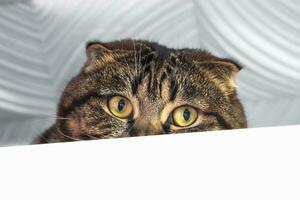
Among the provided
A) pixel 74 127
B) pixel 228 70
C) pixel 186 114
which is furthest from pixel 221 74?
pixel 74 127

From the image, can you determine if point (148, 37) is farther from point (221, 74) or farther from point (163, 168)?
point (163, 168)

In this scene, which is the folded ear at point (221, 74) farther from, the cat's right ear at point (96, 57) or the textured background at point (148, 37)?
the cat's right ear at point (96, 57)

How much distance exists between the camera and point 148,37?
→ 104 centimetres

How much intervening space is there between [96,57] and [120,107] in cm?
16

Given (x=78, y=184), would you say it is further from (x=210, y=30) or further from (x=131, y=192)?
(x=210, y=30)

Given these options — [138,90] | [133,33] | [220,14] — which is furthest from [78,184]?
[220,14]

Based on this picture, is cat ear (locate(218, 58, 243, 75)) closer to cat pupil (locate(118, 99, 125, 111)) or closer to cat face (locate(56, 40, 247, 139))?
cat face (locate(56, 40, 247, 139))

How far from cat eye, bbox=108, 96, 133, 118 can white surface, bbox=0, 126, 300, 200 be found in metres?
0.23

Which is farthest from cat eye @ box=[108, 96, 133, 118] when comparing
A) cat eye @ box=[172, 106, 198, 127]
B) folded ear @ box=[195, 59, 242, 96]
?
folded ear @ box=[195, 59, 242, 96]

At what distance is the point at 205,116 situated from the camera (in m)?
0.98

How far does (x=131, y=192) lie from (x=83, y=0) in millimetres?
532

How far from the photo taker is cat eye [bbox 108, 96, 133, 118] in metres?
0.97

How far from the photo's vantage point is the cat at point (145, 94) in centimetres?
96

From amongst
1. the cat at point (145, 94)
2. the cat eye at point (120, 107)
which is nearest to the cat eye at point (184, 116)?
the cat at point (145, 94)
